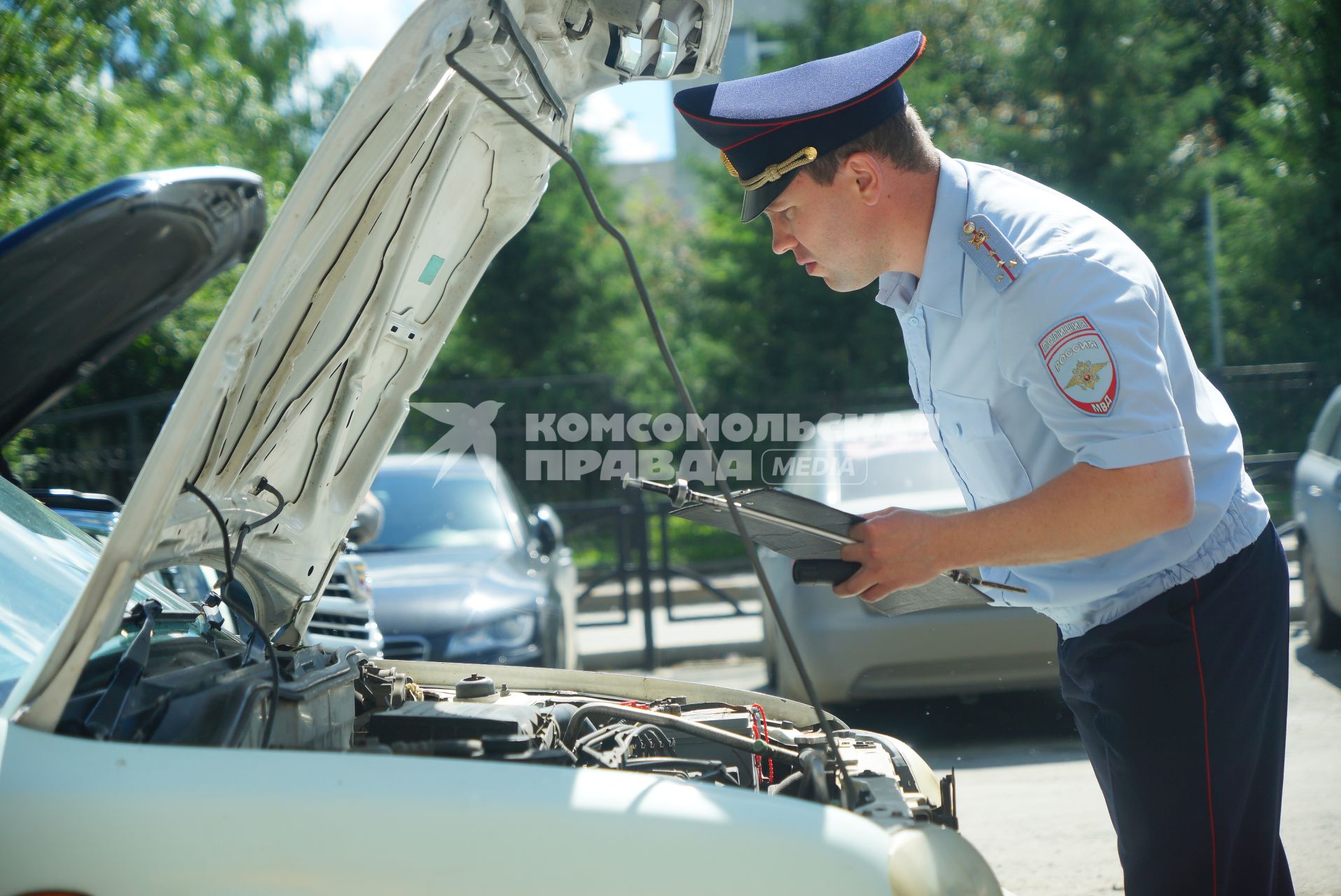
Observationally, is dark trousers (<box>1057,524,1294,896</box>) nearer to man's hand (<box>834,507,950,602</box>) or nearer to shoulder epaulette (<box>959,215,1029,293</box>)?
man's hand (<box>834,507,950,602</box>)

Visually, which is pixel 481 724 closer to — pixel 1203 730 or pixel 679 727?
pixel 679 727

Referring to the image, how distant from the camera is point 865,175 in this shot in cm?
207

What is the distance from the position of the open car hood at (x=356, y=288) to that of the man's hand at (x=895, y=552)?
0.97 meters

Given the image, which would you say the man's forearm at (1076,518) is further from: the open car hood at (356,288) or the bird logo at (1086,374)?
the open car hood at (356,288)

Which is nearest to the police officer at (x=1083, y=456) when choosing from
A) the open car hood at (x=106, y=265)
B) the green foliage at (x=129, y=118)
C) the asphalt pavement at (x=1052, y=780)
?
the asphalt pavement at (x=1052, y=780)

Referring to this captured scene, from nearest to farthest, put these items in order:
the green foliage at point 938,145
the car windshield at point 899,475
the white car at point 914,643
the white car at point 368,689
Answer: the white car at point 368,689 < the white car at point 914,643 < the car windshield at point 899,475 < the green foliage at point 938,145

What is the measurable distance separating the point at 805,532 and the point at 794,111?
0.76m

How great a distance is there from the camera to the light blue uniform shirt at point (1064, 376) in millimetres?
1809

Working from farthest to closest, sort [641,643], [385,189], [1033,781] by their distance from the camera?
[641,643] → [1033,781] → [385,189]

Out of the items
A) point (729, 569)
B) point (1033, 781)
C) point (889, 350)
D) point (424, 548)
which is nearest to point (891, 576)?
point (1033, 781)

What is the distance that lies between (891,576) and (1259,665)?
725mm

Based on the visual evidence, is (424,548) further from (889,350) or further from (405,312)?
(889,350)

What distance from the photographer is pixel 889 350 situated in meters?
15.6

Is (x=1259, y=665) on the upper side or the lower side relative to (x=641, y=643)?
lower
